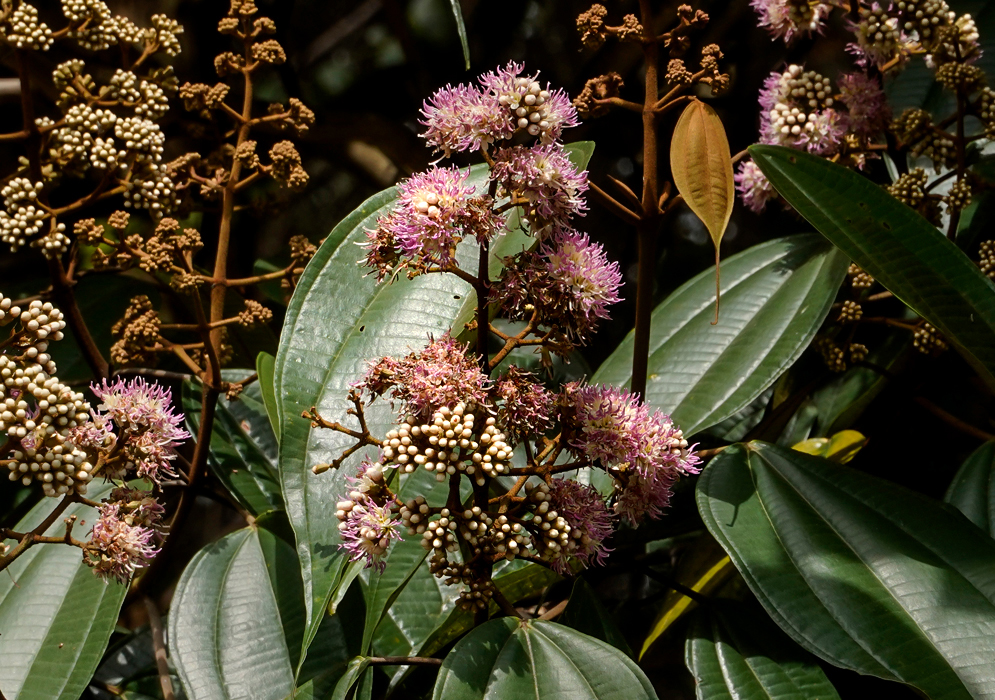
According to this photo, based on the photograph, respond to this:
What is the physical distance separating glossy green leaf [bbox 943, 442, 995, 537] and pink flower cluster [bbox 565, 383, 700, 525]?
36 centimetres

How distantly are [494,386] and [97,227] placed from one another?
1.75ft

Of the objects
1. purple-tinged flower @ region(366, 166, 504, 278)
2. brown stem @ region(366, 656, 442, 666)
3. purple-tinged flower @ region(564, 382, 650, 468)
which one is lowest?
brown stem @ region(366, 656, 442, 666)

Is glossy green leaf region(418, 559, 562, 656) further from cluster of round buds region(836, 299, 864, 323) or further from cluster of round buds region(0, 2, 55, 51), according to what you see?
cluster of round buds region(0, 2, 55, 51)

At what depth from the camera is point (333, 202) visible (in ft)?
6.39

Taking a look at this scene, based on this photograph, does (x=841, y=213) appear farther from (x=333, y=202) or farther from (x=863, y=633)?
(x=333, y=202)

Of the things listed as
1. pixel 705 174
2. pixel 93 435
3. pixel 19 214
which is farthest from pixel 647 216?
pixel 19 214

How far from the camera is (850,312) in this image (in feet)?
3.49

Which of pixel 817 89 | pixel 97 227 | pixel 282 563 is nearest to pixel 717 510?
pixel 282 563

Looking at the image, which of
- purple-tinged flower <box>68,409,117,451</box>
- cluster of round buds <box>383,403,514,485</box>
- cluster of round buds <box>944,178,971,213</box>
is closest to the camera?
cluster of round buds <box>383,403,514,485</box>

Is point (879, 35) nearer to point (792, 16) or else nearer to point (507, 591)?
point (792, 16)

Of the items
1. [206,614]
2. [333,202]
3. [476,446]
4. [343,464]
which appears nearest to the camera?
[476,446]

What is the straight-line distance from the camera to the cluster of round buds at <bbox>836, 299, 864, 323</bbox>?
1.06 m

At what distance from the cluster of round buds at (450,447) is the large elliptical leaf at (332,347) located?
102 mm

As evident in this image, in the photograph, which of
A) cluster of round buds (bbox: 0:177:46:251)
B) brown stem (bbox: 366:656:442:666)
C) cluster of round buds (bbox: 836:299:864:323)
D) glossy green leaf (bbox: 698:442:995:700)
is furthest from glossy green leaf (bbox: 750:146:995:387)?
cluster of round buds (bbox: 0:177:46:251)
